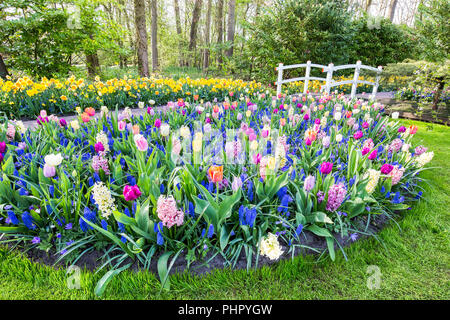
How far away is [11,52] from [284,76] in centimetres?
927

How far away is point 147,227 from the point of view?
156 centimetres

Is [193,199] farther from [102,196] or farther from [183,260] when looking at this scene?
[102,196]

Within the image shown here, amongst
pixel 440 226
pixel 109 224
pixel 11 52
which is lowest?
pixel 440 226

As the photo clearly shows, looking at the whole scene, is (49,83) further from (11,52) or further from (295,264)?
(295,264)

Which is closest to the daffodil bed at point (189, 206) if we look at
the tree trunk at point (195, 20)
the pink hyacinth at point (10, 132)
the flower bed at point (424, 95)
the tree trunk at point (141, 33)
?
the pink hyacinth at point (10, 132)

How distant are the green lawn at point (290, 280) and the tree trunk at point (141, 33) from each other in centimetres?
841

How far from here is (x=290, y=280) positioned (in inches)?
63.1

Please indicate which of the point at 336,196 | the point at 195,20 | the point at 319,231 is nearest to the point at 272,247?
the point at 319,231

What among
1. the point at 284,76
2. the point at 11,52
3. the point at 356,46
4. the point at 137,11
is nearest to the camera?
the point at 11,52

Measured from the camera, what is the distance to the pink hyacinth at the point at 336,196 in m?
1.69

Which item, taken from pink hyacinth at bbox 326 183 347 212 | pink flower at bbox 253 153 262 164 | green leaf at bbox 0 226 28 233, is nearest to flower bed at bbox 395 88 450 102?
pink hyacinth at bbox 326 183 347 212

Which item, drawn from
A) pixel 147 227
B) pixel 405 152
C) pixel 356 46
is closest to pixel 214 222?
pixel 147 227

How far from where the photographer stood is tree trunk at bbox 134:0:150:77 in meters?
8.28

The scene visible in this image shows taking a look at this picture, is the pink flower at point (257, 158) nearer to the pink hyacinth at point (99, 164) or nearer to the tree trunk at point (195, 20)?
the pink hyacinth at point (99, 164)
